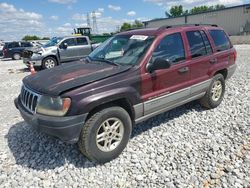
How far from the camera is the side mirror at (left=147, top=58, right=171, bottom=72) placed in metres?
3.74

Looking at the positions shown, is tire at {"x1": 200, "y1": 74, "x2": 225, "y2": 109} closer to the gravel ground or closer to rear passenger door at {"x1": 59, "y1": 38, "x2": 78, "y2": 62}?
the gravel ground

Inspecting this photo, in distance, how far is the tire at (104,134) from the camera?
10.8 feet

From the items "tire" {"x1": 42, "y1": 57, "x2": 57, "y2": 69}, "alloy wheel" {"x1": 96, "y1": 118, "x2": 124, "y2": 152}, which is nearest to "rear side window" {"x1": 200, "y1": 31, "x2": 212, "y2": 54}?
"alloy wheel" {"x1": 96, "y1": 118, "x2": 124, "y2": 152}

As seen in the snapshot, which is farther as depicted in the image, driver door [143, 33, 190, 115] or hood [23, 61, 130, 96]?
driver door [143, 33, 190, 115]

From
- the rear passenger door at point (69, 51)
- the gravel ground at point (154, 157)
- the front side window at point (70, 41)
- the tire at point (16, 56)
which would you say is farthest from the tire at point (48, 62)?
the tire at point (16, 56)

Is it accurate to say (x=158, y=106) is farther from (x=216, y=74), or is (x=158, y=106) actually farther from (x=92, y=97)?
(x=216, y=74)

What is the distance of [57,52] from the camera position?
42.7 ft

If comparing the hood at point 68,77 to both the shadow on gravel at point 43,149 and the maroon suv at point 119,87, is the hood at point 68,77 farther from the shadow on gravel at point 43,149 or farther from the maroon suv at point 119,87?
the shadow on gravel at point 43,149

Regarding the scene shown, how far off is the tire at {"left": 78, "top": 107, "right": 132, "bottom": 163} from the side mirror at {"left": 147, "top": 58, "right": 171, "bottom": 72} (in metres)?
0.80

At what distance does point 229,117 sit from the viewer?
496cm

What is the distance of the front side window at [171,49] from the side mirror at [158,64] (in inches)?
7.7

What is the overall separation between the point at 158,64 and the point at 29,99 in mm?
2002

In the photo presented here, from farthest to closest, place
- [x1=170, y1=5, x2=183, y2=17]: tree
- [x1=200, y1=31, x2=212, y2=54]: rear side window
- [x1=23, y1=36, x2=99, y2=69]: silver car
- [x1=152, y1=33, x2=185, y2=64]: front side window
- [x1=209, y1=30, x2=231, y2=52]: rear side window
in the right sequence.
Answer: [x1=170, y1=5, x2=183, y2=17]: tree
[x1=23, y1=36, x2=99, y2=69]: silver car
[x1=209, y1=30, x2=231, y2=52]: rear side window
[x1=200, y1=31, x2=212, y2=54]: rear side window
[x1=152, y1=33, x2=185, y2=64]: front side window

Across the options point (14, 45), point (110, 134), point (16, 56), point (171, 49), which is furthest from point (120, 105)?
point (14, 45)
